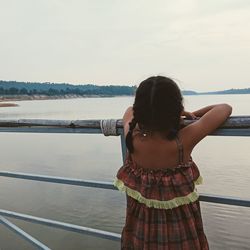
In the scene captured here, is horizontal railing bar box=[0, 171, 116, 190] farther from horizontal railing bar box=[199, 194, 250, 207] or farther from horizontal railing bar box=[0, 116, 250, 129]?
horizontal railing bar box=[199, 194, 250, 207]

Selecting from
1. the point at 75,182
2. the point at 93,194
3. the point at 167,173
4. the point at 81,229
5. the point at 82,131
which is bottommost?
the point at 93,194

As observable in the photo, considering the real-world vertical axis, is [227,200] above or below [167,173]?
below

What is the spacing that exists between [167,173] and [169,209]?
6.0 inches

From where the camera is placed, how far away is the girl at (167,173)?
157 centimetres

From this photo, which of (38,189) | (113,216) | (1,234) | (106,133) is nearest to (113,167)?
(38,189)

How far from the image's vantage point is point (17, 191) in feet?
29.9

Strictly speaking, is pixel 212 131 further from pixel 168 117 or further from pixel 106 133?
pixel 106 133

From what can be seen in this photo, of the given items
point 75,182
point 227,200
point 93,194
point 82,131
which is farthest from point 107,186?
point 93,194

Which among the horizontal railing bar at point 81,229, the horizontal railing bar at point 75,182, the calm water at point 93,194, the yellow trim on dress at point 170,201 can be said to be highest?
the yellow trim on dress at point 170,201

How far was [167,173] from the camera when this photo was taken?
1.61 metres

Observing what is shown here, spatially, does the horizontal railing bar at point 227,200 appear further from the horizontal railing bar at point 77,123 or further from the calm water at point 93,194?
the calm water at point 93,194

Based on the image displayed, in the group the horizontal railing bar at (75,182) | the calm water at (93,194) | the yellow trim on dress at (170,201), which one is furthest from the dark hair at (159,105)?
the calm water at (93,194)

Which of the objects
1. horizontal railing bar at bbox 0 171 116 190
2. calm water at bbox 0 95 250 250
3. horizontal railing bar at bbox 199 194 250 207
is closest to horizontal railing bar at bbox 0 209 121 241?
horizontal railing bar at bbox 0 171 116 190

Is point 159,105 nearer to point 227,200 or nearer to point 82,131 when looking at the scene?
point 227,200
